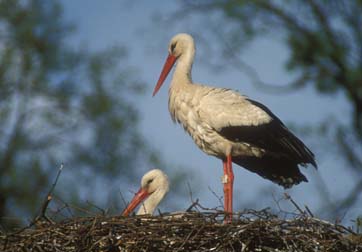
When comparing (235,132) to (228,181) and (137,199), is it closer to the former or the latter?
(228,181)

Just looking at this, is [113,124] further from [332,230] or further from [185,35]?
[332,230]

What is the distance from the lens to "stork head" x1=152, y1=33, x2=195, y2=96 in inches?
332

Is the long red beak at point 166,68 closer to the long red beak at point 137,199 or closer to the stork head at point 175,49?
the stork head at point 175,49

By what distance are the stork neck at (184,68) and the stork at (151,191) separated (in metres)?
0.77

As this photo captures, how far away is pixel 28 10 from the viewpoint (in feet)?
51.1

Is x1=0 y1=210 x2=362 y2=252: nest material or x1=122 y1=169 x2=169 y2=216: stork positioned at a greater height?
x1=122 y1=169 x2=169 y2=216: stork

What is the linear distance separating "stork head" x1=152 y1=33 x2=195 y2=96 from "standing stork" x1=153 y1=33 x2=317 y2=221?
469 millimetres

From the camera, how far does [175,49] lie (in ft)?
28.0

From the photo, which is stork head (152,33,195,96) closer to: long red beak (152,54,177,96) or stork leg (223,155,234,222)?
long red beak (152,54,177,96)

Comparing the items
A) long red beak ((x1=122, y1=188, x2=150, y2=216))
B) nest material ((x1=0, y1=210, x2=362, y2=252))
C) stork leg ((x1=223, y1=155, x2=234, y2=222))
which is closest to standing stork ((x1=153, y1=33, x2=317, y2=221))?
stork leg ((x1=223, y1=155, x2=234, y2=222))

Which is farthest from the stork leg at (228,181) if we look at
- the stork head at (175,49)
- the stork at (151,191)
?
the stork head at (175,49)

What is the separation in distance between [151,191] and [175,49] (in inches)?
52.6

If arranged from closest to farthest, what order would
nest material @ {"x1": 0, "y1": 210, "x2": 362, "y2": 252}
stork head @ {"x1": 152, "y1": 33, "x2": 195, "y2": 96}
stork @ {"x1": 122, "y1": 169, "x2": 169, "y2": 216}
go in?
1. nest material @ {"x1": 0, "y1": 210, "x2": 362, "y2": 252}
2. stork @ {"x1": 122, "y1": 169, "x2": 169, "y2": 216}
3. stork head @ {"x1": 152, "y1": 33, "x2": 195, "y2": 96}

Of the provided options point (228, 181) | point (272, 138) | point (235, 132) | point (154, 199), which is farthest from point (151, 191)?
point (272, 138)
